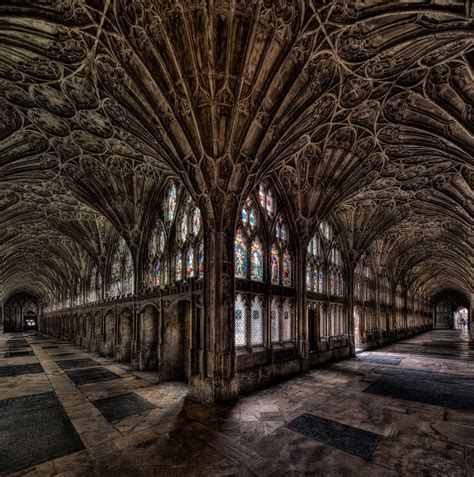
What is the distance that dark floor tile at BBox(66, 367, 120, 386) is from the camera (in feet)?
38.2

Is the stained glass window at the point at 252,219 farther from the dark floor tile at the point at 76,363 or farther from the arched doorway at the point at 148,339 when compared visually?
the dark floor tile at the point at 76,363

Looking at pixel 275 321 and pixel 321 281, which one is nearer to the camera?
pixel 275 321

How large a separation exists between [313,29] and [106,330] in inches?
797

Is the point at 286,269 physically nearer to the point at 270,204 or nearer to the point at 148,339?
the point at 270,204

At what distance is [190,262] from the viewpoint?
39.9ft

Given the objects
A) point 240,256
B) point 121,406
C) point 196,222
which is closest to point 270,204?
point 240,256

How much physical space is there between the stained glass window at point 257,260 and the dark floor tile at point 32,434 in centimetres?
751

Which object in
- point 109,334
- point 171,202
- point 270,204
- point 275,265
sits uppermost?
point 171,202

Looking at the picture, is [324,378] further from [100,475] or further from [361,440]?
[100,475]

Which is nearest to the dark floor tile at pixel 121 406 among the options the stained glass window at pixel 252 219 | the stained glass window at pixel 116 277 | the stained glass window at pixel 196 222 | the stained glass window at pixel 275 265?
the stained glass window at pixel 196 222

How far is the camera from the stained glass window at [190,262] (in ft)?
39.0

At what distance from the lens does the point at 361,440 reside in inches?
231

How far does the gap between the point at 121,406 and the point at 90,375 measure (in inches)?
221

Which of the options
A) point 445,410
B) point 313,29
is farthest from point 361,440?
point 313,29
